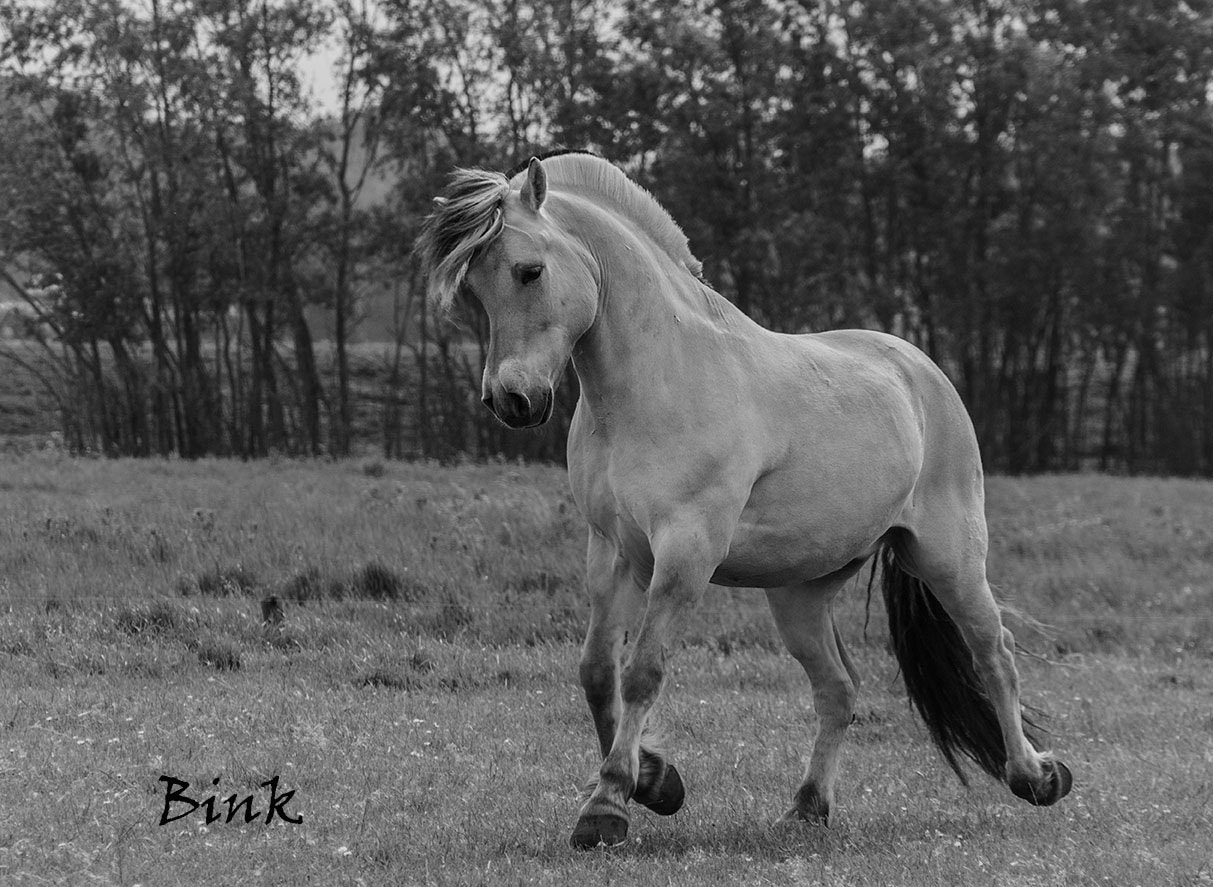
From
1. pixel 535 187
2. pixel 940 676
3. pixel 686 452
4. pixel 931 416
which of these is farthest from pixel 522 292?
pixel 940 676

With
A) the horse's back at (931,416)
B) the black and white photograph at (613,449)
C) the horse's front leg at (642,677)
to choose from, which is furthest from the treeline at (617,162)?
the horse's front leg at (642,677)

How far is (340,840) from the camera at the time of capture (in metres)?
4.61

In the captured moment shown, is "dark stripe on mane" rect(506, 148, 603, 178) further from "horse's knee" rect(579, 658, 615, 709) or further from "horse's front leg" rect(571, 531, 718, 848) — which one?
"horse's knee" rect(579, 658, 615, 709)

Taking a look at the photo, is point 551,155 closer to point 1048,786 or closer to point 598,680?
point 598,680

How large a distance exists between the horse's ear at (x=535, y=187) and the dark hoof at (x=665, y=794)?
6.71 ft

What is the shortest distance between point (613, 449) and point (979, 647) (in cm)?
228

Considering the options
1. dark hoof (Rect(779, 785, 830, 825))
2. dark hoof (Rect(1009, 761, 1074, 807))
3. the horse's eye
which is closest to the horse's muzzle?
the horse's eye

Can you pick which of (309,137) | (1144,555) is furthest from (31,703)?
(309,137)

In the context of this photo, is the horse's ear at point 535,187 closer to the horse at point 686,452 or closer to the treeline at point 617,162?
the horse at point 686,452

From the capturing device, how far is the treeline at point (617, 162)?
22406 mm

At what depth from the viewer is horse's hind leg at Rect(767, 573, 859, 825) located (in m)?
5.69

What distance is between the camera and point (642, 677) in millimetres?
4609

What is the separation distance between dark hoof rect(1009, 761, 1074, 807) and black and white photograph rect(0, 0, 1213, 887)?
0.03 metres

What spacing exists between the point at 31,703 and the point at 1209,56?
1027 inches
